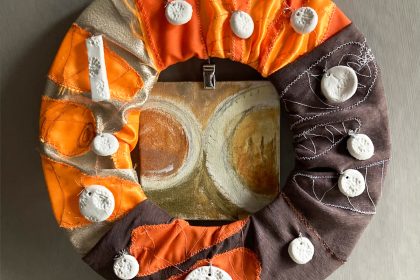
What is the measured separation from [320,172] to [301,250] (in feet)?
0.44

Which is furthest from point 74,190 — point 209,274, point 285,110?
point 285,110

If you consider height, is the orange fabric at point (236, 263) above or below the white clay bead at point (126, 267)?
below

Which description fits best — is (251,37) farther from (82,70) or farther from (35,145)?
(35,145)

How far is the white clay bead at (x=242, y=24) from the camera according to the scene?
85cm

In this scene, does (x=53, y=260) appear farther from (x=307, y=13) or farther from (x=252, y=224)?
(x=307, y=13)

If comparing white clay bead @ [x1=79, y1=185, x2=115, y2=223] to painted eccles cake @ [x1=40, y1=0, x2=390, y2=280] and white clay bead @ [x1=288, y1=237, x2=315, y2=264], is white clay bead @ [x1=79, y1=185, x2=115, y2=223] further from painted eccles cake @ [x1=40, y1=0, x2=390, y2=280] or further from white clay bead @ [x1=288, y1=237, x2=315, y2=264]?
white clay bead @ [x1=288, y1=237, x2=315, y2=264]

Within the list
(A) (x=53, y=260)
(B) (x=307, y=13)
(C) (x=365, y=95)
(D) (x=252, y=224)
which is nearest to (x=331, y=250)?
(D) (x=252, y=224)

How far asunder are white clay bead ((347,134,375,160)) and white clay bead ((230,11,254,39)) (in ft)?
0.79

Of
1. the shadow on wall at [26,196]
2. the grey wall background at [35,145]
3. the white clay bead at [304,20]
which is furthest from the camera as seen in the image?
the shadow on wall at [26,196]

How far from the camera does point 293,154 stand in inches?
38.5

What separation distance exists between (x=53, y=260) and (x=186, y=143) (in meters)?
0.39

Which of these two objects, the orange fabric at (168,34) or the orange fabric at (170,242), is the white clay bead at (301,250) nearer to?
the orange fabric at (170,242)

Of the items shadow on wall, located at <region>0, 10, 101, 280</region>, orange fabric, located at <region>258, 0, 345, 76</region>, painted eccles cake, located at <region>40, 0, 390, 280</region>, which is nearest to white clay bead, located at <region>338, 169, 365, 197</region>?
painted eccles cake, located at <region>40, 0, 390, 280</region>

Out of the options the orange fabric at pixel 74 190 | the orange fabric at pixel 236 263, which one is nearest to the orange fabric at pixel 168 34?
the orange fabric at pixel 74 190
